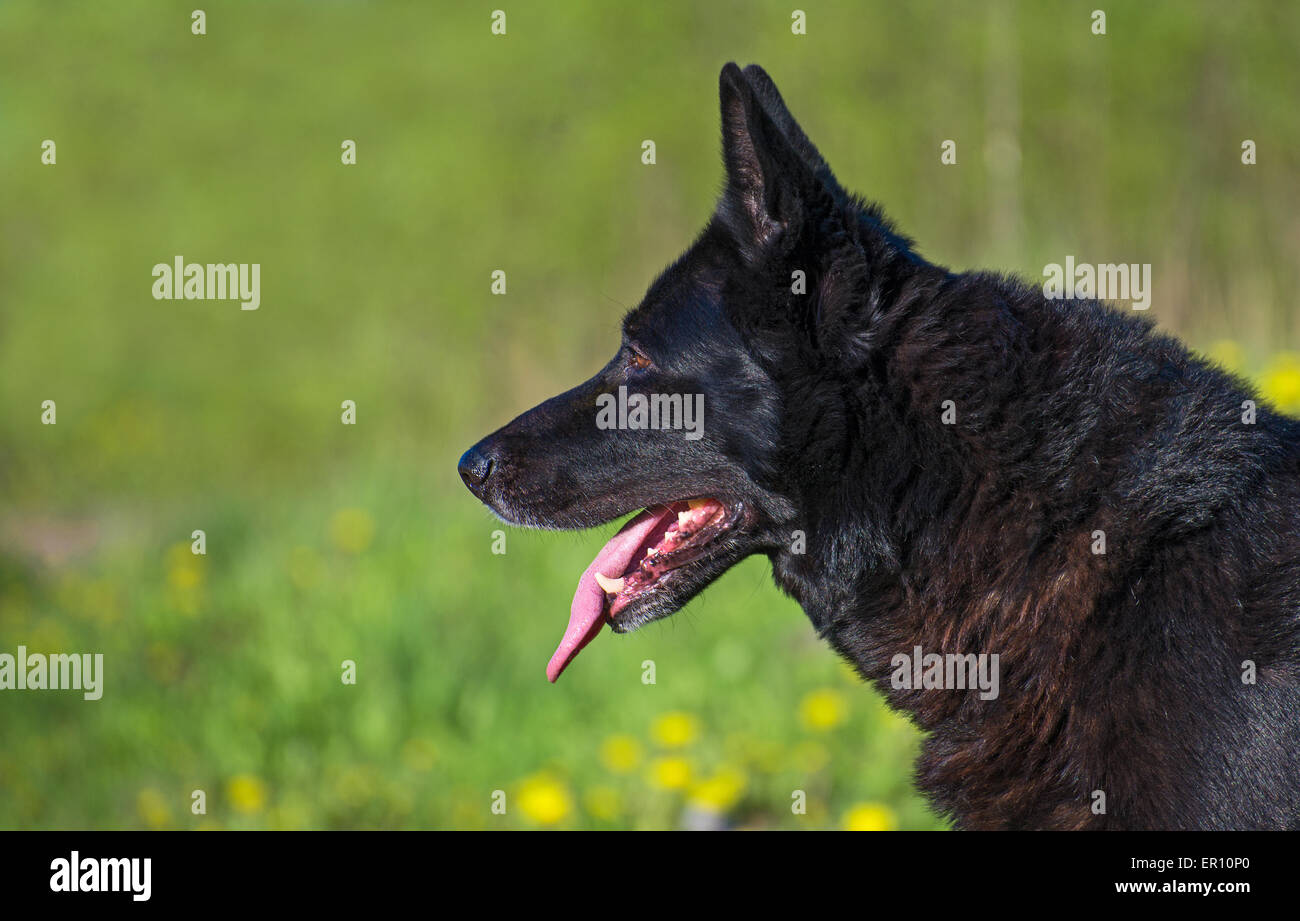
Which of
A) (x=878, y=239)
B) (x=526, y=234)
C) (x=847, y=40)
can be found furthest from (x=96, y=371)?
(x=878, y=239)

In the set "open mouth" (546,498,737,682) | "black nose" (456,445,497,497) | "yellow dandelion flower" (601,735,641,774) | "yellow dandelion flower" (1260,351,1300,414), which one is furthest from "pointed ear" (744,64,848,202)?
"yellow dandelion flower" (1260,351,1300,414)

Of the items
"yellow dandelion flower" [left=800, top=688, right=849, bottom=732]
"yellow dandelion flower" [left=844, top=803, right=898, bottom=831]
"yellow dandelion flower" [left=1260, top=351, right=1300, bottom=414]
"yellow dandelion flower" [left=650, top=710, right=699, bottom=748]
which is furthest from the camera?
"yellow dandelion flower" [left=1260, top=351, right=1300, bottom=414]

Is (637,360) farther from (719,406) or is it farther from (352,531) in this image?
(352,531)

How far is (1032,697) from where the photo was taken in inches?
94.8

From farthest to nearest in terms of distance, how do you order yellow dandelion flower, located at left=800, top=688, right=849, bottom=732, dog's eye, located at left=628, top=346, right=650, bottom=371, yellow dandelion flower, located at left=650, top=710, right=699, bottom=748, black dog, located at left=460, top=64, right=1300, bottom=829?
yellow dandelion flower, located at left=800, top=688, right=849, bottom=732 < yellow dandelion flower, located at left=650, top=710, right=699, bottom=748 < dog's eye, located at left=628, top=346, right=650, bottom=371 < black dog, located at left=460, top=64, right=1300, bottom=829

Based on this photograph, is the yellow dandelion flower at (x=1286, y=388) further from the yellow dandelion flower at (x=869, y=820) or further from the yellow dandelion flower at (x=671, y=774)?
the yellow dandelion flower at (x=671, y=774)

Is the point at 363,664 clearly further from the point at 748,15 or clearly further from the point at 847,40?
the point at 748,15

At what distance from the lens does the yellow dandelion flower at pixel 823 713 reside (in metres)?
4.37

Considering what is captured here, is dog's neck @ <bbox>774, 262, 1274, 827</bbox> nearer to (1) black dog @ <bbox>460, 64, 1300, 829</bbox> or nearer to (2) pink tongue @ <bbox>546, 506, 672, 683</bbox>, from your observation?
(1) black dog @ <bbox>460, 64, 1300, 829</bbox>

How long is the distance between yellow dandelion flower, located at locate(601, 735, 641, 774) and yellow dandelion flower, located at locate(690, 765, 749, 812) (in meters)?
0.26

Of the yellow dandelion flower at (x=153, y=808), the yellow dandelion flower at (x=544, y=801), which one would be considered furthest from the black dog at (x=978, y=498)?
the yellow dandelion flower at (x=153, y=808)

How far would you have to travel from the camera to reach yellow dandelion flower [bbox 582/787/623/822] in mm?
4180

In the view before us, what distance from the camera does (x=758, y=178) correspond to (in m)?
2.57

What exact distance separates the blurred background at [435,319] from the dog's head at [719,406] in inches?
55.0
